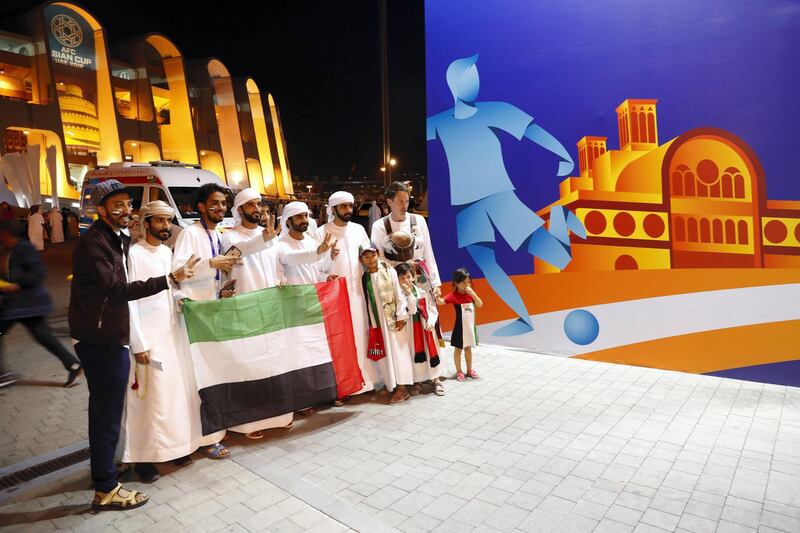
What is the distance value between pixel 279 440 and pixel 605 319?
13.6 ft

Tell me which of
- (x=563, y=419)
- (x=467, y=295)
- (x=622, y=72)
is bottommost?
(x=563, y=419)

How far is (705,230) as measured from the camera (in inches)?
234

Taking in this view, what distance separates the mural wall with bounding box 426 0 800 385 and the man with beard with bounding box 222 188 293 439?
3.49 metres

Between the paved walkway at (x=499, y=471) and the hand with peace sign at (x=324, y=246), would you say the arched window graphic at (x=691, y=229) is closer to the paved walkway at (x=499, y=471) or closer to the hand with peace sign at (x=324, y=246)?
the paved walkway at (x=499, y=471)

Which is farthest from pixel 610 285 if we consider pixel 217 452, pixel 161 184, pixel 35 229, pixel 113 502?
pixel 35 229

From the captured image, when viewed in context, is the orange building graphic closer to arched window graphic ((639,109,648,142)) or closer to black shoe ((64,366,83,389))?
arched window graphic ((639,109,648,142))

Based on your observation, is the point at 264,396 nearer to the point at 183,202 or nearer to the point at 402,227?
the point at 402,227

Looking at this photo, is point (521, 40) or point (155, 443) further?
point (521, 40)

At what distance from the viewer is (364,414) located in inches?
207

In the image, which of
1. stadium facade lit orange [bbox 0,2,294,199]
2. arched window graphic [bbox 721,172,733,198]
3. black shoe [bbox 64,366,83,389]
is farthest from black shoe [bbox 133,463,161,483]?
stadium facade lit orange [bbox 0,2,294,199]

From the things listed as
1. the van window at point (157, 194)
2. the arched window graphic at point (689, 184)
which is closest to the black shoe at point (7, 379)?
the van window at point (157, 194)

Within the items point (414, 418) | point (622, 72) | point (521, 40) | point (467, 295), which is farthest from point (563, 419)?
point (521, 40)

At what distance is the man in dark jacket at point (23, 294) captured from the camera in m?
6.07

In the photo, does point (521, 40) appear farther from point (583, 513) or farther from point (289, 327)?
point (583, 513)
